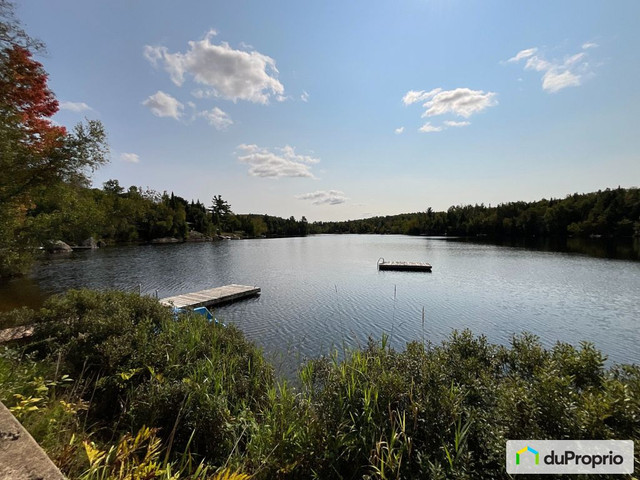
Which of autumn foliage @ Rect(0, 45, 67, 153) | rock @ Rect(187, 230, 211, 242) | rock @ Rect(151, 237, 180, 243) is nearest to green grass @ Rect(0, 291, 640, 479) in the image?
autumn foliage @ Rect(0, 45, 67, 153)

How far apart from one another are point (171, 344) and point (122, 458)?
133 inches

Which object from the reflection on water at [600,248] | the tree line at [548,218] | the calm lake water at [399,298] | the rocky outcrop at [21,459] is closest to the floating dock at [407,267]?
the calm lake water at [399,298]

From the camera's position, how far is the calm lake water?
12359 millimetres

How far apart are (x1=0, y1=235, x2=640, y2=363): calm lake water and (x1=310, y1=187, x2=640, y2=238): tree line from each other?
174 ft

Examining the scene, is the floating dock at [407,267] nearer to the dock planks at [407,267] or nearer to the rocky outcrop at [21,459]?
the dock planks at [407,267]

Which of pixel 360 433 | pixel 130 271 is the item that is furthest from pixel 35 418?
pixel 130 271

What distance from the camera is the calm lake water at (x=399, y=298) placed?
40.5ft

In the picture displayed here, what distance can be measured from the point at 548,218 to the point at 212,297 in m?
98.2

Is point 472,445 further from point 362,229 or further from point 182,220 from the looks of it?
point 362,229

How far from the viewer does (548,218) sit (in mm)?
82312

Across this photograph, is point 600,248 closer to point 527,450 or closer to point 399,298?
point 399,298

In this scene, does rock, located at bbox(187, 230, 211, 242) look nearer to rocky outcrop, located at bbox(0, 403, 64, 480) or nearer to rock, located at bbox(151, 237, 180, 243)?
rock, located at bbox(151, 237, 180, 243)

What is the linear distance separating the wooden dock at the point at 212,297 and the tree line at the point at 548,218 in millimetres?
88633

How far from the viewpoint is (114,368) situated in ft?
15.9
